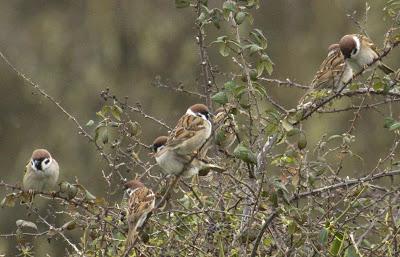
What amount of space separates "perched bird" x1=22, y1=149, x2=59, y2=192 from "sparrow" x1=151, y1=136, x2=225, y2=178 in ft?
3.03

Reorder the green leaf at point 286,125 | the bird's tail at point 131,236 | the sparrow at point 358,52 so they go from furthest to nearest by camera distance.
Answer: the sparrow at point 358,52, the bird's tail at point 131,236, the green leaf at point 286,125

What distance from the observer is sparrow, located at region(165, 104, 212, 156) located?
13.5 ft

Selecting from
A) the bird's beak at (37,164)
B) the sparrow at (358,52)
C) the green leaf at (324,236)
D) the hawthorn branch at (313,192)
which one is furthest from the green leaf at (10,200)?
the sparrow at (358,52)

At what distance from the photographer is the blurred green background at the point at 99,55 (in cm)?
1086

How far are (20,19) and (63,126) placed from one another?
129cm

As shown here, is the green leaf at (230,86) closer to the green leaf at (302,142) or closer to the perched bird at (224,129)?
the perched bird at (224,129)

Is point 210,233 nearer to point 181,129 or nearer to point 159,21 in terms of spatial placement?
point 181,129

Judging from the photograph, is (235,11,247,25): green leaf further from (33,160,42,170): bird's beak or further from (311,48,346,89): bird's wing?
(33,160,42,170): bird's beak

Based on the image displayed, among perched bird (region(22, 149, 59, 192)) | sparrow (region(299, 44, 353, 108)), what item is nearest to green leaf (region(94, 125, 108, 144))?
sparrow (region(299, 44, 353, 108))

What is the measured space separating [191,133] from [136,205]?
36 centimetres

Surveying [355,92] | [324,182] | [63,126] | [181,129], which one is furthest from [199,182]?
[63,126]

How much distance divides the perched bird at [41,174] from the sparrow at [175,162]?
925 millimetres

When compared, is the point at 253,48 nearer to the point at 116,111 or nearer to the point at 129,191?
the point at 116,111

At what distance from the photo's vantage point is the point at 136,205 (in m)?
3.97
